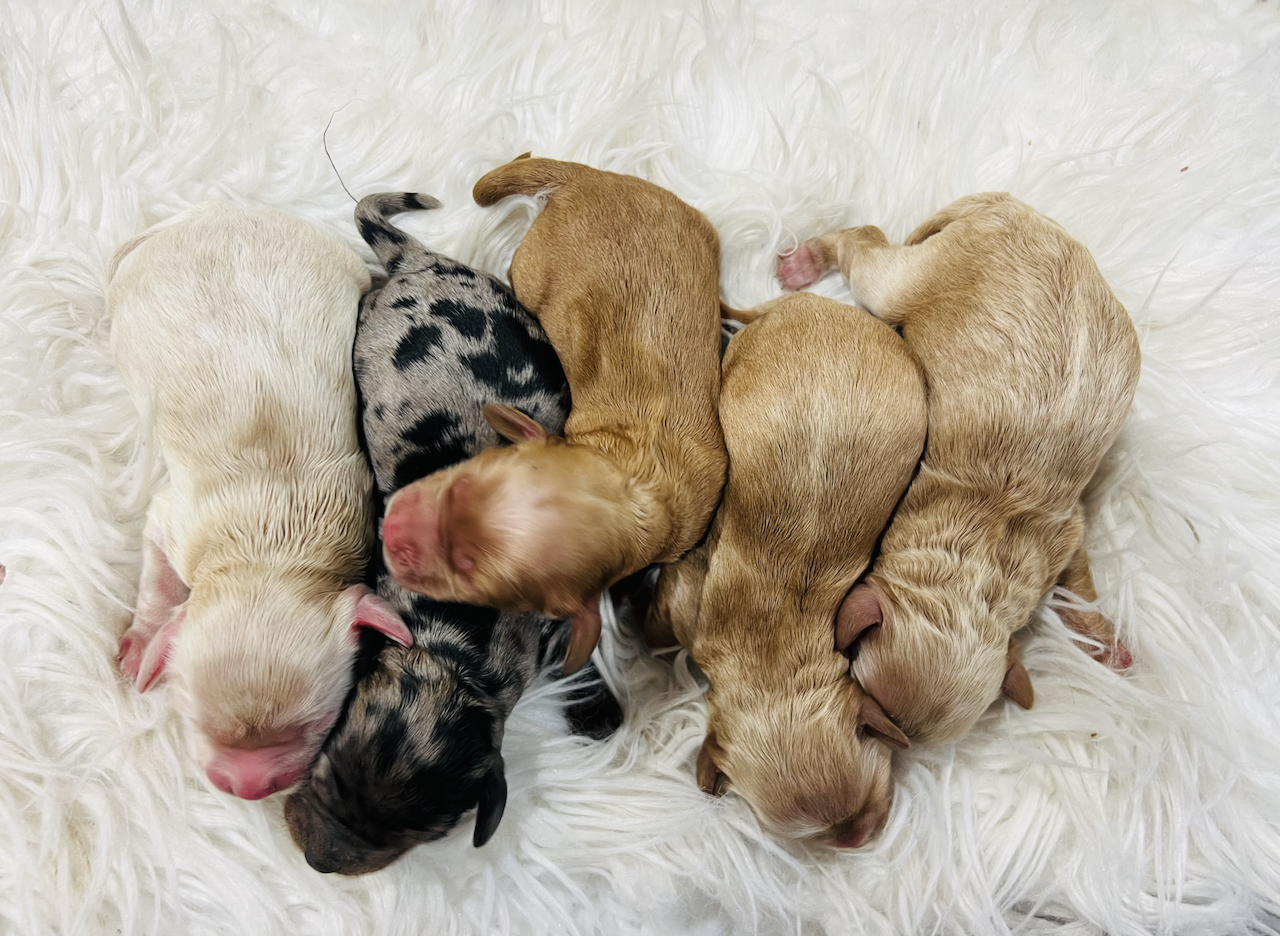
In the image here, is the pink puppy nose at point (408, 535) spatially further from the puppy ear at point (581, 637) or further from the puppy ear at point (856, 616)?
the puppy ear at point (856, 616)

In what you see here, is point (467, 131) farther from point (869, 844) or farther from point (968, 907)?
point (968, 907)

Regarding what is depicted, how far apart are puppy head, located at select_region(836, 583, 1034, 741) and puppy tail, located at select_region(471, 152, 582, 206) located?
1.00 meters

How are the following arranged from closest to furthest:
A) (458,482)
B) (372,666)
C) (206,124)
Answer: (458,482) < (372,666) < (206,124)

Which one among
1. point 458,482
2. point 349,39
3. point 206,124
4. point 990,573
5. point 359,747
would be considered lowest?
point 359,747

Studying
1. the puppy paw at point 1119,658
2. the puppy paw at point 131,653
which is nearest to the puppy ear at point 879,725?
the puppy paw at point 1119,658

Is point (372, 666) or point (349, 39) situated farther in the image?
point (349, 39)

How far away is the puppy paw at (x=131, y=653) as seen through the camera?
136cm

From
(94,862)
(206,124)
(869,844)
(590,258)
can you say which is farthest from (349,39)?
(869,844)

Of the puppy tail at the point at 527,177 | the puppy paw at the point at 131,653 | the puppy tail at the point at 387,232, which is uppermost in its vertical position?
the puppy tail at the point at 527,177

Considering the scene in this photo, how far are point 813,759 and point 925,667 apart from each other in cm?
25

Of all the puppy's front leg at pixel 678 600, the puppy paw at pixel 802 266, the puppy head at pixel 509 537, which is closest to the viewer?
the puppy head at pixel 509 537

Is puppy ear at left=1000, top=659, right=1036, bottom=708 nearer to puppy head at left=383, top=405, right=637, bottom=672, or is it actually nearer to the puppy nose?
puppy head at left=383, top=405, right=637, bottom=672

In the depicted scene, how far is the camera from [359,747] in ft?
4.09

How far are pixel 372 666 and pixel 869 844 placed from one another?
97 centimetres
